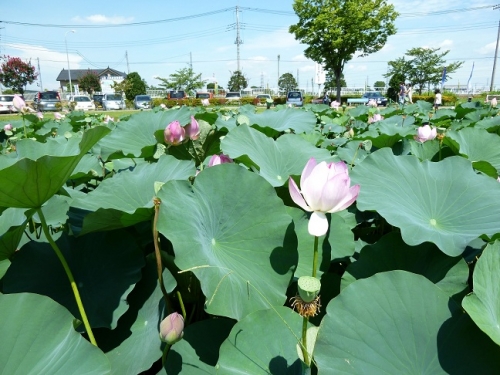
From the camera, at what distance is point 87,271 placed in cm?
77

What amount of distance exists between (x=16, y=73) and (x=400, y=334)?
38730 millimetres

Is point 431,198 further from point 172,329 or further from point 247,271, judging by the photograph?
point 172,329

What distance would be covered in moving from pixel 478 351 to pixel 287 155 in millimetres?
729

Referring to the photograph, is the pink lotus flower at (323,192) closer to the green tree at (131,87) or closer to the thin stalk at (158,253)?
the thin stalk at (158,253)

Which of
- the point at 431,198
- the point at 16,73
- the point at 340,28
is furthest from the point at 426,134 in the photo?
the point at 16,73

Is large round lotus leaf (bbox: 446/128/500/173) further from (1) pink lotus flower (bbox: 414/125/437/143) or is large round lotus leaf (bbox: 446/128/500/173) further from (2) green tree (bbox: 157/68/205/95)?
(2) green tree (bbox: 157/68/205/95)

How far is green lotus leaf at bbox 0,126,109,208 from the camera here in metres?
0.56

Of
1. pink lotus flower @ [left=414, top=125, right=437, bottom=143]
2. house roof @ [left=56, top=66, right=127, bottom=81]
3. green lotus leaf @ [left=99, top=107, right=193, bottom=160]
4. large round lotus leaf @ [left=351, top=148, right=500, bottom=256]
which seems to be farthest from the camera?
house roof @ [left=56, top=66, right=127, bottom=81]

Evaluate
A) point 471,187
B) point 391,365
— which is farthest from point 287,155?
point 391,365

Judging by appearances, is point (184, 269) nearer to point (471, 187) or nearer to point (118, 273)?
point (118, 273)

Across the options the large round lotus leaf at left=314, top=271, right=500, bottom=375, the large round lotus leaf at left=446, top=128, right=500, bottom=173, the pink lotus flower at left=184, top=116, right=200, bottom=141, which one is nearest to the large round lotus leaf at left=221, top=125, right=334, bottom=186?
the pink lotus flower at left=184, top=116, right=200, bottom=141

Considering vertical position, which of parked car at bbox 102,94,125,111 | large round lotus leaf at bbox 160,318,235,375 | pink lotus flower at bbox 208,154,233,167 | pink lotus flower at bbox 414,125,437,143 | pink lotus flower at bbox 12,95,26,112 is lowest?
parked car at bbox 102,94,125,111

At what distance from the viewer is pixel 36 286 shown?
740mm

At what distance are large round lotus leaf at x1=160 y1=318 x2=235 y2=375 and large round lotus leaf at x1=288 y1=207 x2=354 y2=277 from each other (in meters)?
0.18
